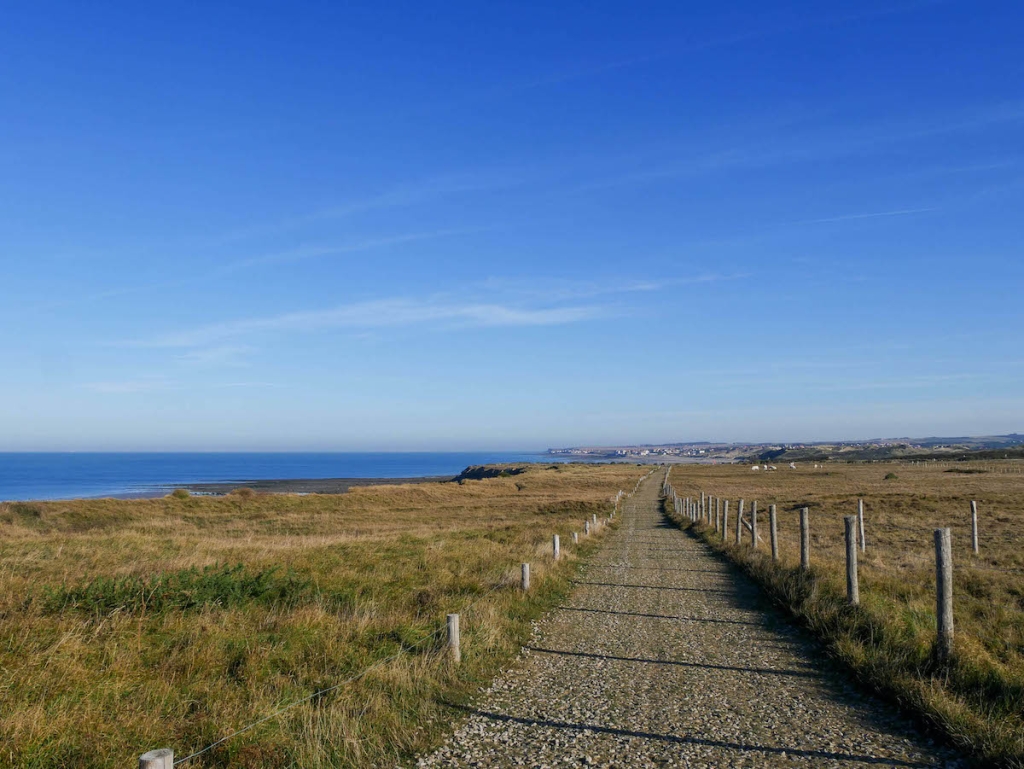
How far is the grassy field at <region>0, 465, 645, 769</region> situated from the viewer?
21.0 ft

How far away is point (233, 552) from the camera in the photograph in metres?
21.7

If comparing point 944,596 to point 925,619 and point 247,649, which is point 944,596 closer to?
point 925,619

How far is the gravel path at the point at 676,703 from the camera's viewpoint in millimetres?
6570

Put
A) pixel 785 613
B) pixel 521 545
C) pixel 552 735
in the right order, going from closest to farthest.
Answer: pixel 552 735
pixel 785 613
pixel 521 545

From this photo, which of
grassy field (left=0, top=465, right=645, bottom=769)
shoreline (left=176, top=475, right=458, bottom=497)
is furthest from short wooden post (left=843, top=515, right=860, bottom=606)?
shoreline (left=176, top=475, right=458, bottom=497)

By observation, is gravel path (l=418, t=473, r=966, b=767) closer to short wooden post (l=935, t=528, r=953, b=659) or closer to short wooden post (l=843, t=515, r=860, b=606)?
short wooden post (l=843, t=515, r=860, b=606)

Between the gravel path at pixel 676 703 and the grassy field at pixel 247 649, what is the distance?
69 cm

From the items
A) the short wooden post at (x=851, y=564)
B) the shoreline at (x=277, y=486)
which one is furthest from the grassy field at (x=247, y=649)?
the shoreline at (x=277, y=486)

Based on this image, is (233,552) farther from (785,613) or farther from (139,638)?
(785,613)

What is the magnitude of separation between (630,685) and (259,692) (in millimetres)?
4363

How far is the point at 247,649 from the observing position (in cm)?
917

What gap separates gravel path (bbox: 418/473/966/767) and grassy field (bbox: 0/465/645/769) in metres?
0.69

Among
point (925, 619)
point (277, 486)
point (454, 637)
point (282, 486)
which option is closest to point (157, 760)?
point (454, 637)

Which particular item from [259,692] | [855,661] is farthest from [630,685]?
[259,692]
